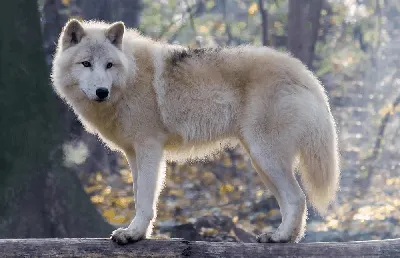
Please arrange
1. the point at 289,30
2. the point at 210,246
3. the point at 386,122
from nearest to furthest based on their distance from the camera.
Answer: the point at 210,246, the point at 289,30, the point at 386,122

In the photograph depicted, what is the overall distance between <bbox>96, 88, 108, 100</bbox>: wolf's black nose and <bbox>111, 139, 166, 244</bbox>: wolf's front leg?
532mm

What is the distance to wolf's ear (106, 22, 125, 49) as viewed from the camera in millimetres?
5070

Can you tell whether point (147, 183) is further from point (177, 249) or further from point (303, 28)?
point (303, 28)

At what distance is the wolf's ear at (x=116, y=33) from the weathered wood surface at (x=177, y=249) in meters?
1.71

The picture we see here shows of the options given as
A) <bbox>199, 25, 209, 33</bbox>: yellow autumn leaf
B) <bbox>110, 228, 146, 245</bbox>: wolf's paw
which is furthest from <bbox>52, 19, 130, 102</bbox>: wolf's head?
<bbox>199, 25, 209, 33</bbox>: yellow autumn leaf

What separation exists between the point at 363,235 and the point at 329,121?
595 centimetres

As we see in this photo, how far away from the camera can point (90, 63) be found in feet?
16.0

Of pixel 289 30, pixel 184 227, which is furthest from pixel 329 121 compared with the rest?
pixel 289 30

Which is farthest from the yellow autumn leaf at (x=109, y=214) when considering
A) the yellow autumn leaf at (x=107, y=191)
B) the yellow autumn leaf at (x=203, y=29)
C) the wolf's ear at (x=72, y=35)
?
the yellow autumn leaf at (x=203, y=29)

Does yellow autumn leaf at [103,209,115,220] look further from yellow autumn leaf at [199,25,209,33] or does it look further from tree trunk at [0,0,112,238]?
yellow autumn leaf at [199,25,209,33]

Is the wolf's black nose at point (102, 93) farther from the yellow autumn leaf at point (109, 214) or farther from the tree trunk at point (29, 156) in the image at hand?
the yellow autumn leaf at point (109, 214)

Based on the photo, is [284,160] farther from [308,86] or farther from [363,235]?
[363,235]

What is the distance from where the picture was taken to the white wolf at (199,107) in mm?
4898

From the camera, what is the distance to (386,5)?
15320 mm
